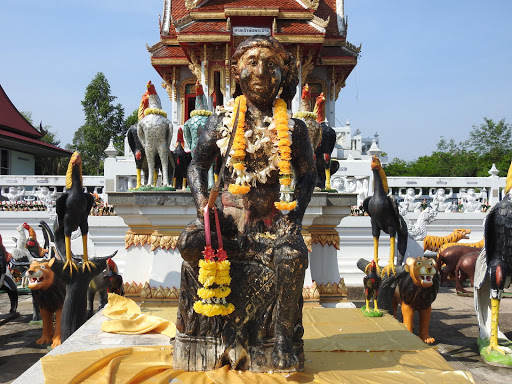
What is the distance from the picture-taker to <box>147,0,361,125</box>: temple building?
53.8 feet

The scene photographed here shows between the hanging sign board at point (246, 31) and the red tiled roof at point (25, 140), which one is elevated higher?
the hanging sign board at point (246, 31)

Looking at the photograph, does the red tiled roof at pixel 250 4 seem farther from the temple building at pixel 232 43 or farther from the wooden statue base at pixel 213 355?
the wooden statue base at pixel 213 355

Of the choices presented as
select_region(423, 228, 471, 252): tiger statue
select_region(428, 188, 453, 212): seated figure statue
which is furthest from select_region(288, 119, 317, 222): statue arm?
select_region(428, 188, 453, 212): seated figure statue

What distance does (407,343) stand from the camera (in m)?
3.60

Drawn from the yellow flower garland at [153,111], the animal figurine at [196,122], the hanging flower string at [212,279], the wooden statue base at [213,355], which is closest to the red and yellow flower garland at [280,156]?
the hanging flower string at [212,279]

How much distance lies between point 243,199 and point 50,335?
13.5 ft

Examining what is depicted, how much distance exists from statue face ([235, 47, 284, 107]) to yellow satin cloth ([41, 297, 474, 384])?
1.74m

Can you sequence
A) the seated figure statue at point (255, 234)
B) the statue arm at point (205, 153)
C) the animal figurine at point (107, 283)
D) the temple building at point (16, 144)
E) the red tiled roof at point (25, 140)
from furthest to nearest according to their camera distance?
the temple building at point (16, 144)
the red tiled roof at point (25, 140)
the animal figurine at point (107, 283)
the statue arm at point (205, 153)
the seated figure statue at point (255, 234)

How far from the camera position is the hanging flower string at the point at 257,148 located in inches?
118

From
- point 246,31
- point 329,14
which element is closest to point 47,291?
point 246,31

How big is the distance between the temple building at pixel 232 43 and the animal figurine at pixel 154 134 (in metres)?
9.66

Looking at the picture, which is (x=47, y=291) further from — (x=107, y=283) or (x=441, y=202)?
(x=441, y=202)

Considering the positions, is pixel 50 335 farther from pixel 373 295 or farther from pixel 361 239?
pixel 361 239

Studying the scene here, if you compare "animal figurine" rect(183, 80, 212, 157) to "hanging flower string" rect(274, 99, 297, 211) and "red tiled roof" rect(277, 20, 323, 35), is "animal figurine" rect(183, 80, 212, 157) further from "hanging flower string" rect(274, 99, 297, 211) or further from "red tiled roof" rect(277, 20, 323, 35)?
"red tiled roof" rect(277, 20, 323, 35)
